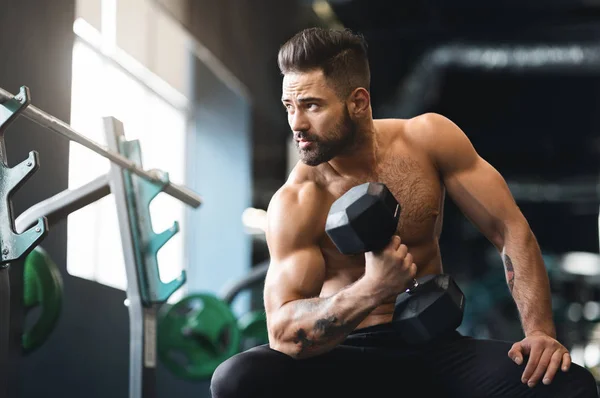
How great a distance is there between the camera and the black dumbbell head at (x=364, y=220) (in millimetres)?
1978

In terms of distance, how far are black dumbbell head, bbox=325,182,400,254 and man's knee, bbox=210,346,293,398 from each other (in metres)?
0.46

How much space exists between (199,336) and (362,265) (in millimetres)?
1959

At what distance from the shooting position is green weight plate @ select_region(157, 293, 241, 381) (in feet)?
14.0

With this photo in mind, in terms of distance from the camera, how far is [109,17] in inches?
207

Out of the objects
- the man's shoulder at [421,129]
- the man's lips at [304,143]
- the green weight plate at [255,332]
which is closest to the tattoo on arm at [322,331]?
the man's lips at [304,143]

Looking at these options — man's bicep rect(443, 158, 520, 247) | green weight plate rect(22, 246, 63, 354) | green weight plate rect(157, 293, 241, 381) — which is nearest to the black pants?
man's bicep rect(443, 158, 520, 247)

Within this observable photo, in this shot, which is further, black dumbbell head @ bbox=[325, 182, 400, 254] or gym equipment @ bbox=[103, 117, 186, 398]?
gym equipment @ bbox=[103, 117, 186, 398]

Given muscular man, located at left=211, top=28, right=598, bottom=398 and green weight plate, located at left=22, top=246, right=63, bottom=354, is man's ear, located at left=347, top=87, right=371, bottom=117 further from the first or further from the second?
green weight plate, located at left=22, top=246, right=63, bottom=354

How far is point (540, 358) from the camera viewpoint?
7.73 ft

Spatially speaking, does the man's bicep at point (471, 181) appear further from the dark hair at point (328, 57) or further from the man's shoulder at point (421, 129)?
the dark hair at point (328, 57)

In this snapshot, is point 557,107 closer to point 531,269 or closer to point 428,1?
point 428,1

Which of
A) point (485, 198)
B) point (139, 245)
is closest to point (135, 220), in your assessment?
point (139, 245)

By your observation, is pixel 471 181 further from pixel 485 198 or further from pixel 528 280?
pixel 528 280

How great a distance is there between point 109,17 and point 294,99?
10.3 feet
